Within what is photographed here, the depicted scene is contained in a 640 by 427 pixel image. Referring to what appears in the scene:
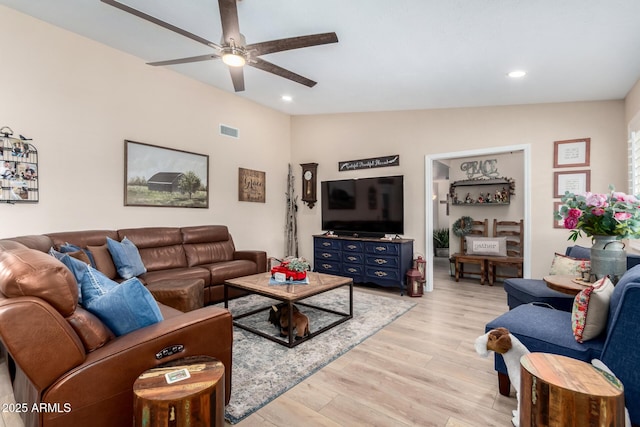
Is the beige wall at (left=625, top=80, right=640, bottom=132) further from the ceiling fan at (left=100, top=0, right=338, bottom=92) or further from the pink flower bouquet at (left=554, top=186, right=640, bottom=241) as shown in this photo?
the ceiling fan at (left=100, top=0, right=338, bottom=92)

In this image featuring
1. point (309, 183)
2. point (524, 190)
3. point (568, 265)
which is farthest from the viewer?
point (309, 183)

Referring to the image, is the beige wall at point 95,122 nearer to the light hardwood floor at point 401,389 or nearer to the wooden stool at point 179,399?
the light hardwood floor at point 401,389

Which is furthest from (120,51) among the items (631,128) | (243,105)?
(631,128)

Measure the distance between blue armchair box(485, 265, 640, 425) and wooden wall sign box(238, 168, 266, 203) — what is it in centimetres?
420

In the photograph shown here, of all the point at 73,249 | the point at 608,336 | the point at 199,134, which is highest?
the point at 199,134

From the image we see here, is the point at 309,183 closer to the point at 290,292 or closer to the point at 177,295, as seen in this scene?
the point at 290,292

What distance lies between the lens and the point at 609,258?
2010 mm

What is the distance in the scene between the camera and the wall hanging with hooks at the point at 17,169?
2.88m

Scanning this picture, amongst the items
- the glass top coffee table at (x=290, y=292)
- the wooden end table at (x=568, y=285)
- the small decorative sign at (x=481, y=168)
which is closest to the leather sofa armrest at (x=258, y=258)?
the glass top coffee table at (x=290, y=292)

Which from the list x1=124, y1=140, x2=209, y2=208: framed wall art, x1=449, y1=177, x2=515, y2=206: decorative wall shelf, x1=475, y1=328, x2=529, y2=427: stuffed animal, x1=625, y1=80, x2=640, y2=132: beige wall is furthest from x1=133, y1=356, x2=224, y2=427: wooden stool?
x1=449, y1=177, x2=515, y2=206: decorative wall shelf

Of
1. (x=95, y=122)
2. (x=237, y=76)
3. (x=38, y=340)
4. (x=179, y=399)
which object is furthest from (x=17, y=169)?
(x=179, y=399)

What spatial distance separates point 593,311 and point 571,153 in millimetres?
3016

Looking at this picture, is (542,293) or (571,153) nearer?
(542,293)

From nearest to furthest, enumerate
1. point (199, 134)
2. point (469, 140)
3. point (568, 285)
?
point (568, 285), point (469, 140), point (199, 134)
